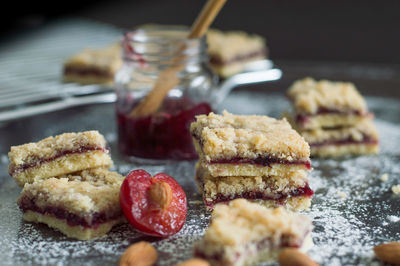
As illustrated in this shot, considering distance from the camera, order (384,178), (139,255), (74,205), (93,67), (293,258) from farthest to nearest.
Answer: (93,67), (384,178), (74,205), (139,255), (293,258)

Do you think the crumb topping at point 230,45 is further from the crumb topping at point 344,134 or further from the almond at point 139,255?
the almond at point 139,255

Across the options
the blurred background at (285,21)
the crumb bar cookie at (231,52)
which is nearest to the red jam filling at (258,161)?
the crumb bar cookie at (231,52)

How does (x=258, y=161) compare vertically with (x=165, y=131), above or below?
below

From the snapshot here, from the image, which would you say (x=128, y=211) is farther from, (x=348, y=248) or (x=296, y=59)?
(x=296, y=59)

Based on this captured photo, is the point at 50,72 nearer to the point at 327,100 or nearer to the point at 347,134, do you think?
the point at 327,100

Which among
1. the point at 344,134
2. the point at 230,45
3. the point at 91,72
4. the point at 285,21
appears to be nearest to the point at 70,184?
the point at 344,134

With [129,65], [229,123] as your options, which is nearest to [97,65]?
[129,65]
